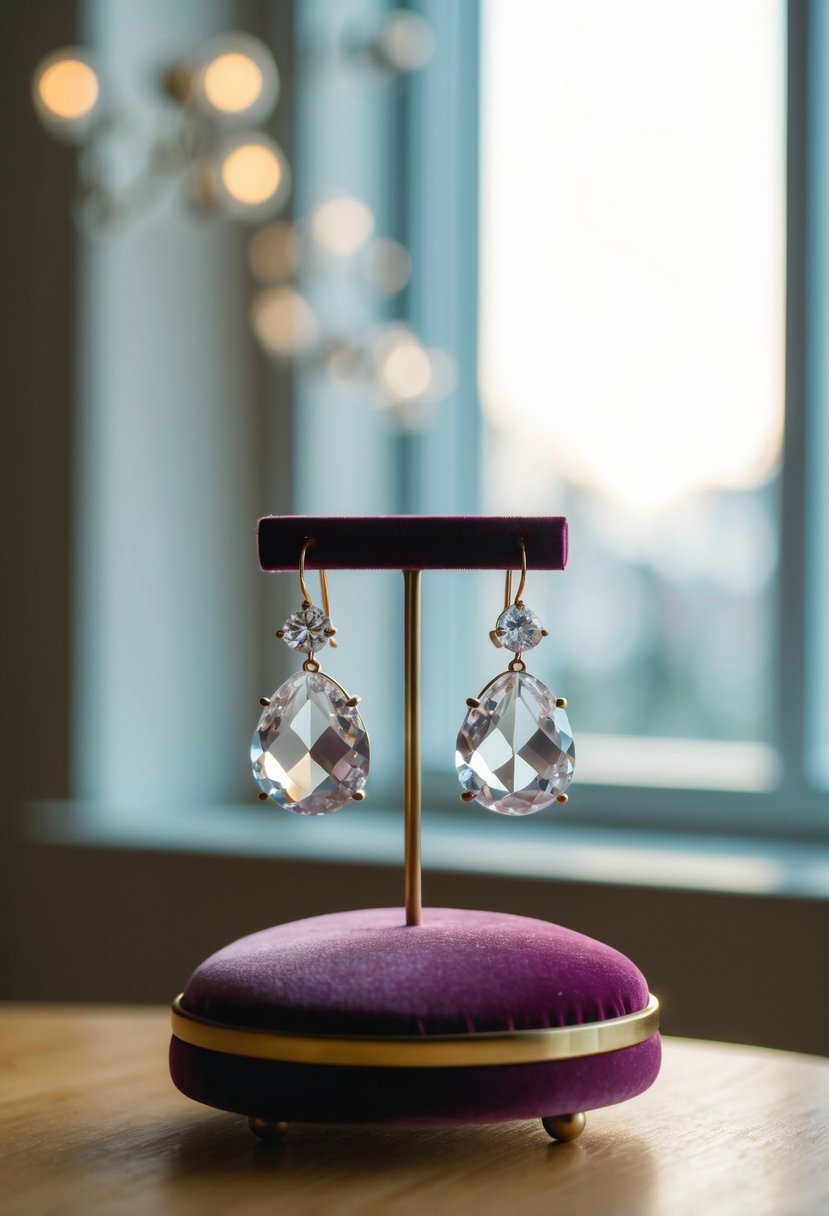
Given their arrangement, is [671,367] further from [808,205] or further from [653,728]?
[653,728]

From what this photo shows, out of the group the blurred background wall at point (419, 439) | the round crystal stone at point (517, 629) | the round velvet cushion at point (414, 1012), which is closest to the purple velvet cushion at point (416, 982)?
the round velvet cushion at point (414, 1012)

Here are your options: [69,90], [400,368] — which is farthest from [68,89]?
[400,368]

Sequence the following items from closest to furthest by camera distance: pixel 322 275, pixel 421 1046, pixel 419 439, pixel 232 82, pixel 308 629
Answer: pixel 421 1046 < pixel 308 629 < pixel 232 82 < pixel 322 275 < pixel 419 439

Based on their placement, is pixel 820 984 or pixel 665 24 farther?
pixel 665 24

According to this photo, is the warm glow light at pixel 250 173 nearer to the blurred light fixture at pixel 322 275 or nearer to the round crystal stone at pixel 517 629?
the blurred light fixture at pixel 322 275

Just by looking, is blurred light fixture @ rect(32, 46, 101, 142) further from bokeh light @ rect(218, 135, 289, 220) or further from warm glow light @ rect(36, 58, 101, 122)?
bokeh light @ rect(218, 135, 289, 220)

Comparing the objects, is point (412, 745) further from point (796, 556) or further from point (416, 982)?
point (796, 556)

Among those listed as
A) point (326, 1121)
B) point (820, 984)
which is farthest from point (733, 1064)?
point (820, 984)
